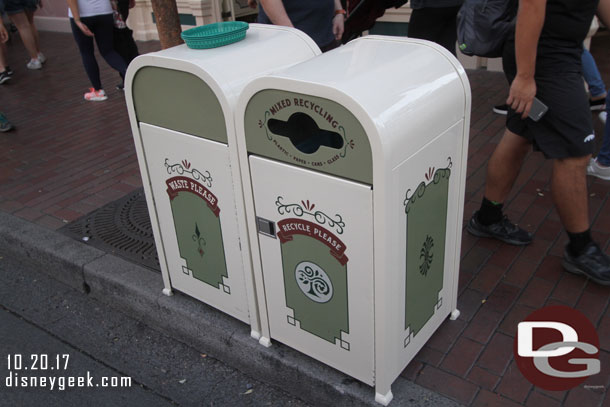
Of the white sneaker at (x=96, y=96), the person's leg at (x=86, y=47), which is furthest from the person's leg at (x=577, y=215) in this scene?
the white sneaker at (x=96, y=96)

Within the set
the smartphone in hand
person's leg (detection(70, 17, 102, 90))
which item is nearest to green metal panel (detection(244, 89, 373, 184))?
the smartphone in hand

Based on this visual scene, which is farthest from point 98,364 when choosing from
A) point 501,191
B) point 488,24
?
point 488,24

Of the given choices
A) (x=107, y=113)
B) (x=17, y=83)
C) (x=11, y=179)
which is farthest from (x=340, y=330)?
(x=17, y=83)

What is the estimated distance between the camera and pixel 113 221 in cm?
417

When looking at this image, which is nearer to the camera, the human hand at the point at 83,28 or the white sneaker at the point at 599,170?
the white sneaker at the point at 599,170

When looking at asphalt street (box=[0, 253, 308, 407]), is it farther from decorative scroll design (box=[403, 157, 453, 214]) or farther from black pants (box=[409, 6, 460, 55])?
black pants (box=[409, 6, 460, 55])

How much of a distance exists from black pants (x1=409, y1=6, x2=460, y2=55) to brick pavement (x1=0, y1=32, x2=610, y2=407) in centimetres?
87

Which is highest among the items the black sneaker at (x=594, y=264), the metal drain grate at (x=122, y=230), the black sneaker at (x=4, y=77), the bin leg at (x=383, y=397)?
the black sneaker at (x=594, y=264)

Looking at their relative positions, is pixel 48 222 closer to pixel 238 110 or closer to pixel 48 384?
pixel 48 384

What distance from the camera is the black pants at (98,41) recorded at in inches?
255

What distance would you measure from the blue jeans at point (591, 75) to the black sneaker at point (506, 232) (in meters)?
2.20

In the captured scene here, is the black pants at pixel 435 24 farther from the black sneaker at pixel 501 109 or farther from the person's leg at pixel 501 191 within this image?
the person's leg at pixel 501 191

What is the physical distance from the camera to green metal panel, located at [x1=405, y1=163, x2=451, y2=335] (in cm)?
227

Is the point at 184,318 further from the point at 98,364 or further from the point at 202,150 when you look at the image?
the point at 202,150
